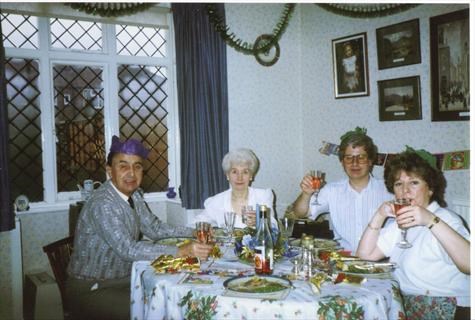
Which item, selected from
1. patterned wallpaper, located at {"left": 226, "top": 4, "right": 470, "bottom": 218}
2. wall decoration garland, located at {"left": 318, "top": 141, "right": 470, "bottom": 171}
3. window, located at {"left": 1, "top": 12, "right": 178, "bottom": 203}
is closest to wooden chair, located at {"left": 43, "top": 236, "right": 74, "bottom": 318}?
window, located at {"left": 1, "top": 12, "right": 178, "bottom": 203}

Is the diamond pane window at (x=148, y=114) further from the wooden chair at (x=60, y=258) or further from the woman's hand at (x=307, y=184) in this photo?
the woman's hand at (x=307, y=184)

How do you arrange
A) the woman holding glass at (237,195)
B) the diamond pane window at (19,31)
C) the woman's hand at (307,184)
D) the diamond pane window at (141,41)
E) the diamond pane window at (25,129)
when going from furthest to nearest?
the diamond pane window at (141,41)
the diamond pane window at (25,129)
the diamond pane window at (19,31)
the woman holding glass at (237,195)
the woman's hand at (307,184)

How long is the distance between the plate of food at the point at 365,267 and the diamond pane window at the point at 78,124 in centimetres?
314

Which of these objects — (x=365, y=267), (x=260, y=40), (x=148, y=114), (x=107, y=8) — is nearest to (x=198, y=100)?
(x=148, y=114)

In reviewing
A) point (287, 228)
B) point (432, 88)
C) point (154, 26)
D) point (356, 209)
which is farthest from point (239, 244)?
point (154, 26)

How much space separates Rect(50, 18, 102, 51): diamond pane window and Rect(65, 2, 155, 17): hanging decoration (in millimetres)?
802

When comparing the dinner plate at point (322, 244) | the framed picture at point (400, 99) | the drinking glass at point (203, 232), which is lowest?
the dinner plate at point (322, 244)

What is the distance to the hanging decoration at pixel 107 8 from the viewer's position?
132 inches

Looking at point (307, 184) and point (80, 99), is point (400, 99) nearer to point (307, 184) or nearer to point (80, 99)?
point (307, 184)

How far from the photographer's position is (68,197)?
169 inches

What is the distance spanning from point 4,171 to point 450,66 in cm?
357

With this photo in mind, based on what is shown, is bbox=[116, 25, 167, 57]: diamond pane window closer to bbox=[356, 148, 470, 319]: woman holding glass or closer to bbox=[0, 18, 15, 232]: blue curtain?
bbox=[0, 18, 15, 232]: blue curtain

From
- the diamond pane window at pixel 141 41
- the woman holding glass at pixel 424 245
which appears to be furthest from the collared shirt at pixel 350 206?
the diamond pane window at pixel 141 41

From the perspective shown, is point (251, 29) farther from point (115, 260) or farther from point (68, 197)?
point (115, 260)
